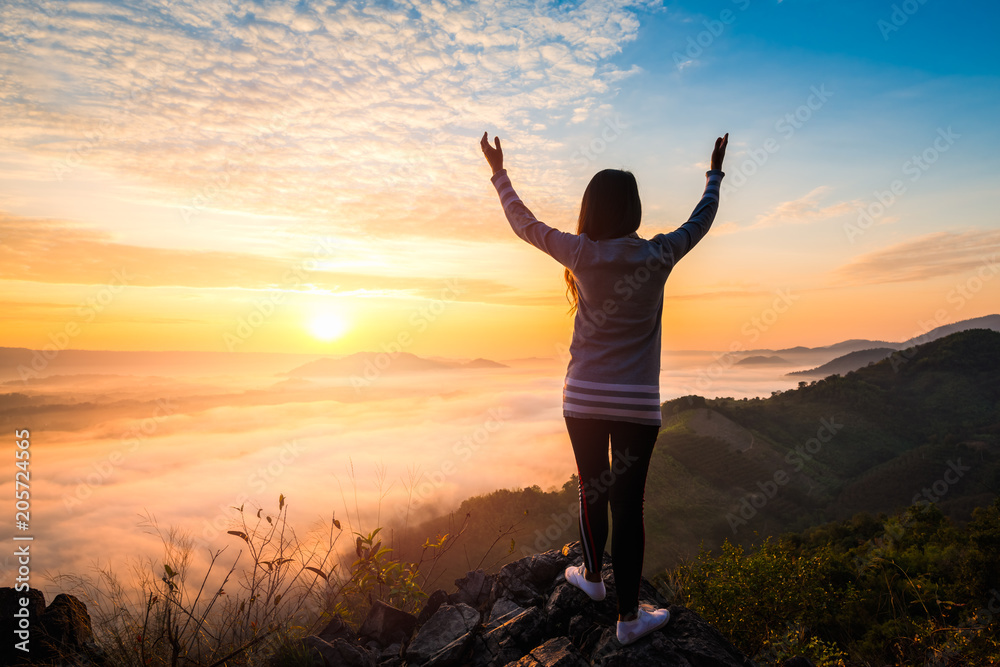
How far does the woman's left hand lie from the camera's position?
3.05 metres

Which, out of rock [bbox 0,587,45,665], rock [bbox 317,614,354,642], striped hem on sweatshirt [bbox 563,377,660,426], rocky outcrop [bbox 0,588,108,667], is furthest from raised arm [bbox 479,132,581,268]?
rock [bbox 0,587,45,665]

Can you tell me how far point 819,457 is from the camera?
86.9 m

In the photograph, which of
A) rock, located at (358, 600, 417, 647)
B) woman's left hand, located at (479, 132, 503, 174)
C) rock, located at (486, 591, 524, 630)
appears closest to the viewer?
woman's left hand, located at (479, 132, 503, 174)

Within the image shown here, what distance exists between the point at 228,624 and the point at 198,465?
11382 cm

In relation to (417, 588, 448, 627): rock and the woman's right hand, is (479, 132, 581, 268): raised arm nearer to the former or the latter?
the woman's right hand

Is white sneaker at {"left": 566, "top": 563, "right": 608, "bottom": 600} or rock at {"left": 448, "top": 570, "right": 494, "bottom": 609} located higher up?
white sneaker at {"left": 566, "top": 563, "right": 608, "bottom": 600}

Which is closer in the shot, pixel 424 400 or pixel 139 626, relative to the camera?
pixel 139 626

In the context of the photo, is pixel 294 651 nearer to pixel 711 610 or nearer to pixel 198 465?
pixel 711 610

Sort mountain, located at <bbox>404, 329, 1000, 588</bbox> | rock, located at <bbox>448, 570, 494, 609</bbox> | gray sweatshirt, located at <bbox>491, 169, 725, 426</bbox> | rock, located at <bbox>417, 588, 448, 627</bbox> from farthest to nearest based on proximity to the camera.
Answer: mountain, located at <bbox>404, 329, 1000, 588</bbox>, rock, located at <bbox>448, 570, 494, 609</bbox>, rock, located at <bbox>417, 588, 448, 627</bbox>, gray sweatshirt, located at <bbox>491, 169, 725, 426</bbox>

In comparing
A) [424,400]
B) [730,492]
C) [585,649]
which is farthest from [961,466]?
[424,400]

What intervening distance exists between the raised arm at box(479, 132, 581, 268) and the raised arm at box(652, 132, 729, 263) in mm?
498

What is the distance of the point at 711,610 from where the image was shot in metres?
5.06

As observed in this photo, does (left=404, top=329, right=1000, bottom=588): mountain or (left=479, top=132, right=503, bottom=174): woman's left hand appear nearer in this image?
(left=479, top=132, right=503, bottom=174): woman's left hand

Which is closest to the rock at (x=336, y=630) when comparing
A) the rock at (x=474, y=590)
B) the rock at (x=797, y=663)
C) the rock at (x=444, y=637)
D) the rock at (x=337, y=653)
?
the rock at (x=337, y=653)
